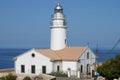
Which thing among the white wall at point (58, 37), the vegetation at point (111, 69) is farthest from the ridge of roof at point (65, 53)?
the vegetation at point (111, 69)

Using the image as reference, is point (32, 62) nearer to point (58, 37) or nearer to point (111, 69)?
point (58, 37)

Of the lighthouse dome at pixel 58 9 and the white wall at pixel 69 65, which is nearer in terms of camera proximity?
the white wall at pixel 69 65

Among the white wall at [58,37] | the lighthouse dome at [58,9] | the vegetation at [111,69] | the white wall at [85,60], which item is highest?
the lighthouse dome at [58,9]

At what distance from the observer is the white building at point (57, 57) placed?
37.0m

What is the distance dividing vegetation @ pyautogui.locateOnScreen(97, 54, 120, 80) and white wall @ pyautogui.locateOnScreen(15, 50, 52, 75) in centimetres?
834

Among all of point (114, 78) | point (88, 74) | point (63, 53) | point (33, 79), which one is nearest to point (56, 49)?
point (63, 53)

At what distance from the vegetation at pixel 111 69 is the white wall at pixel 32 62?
834 centimetres

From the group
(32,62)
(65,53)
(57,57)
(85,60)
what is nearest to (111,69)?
(57,57)

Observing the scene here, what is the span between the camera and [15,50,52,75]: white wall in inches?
1449

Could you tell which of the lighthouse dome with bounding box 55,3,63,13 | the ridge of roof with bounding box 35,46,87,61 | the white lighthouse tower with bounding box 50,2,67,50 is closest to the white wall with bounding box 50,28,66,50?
the white lighthouse tower with bounding box 50,2,67,50

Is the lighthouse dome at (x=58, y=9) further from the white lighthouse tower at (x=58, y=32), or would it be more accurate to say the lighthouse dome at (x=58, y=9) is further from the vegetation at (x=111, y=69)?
the vegetation at (x=111, y=69)

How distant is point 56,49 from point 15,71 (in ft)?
15.6

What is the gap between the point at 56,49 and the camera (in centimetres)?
3972

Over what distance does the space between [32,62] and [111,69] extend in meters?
11.2
